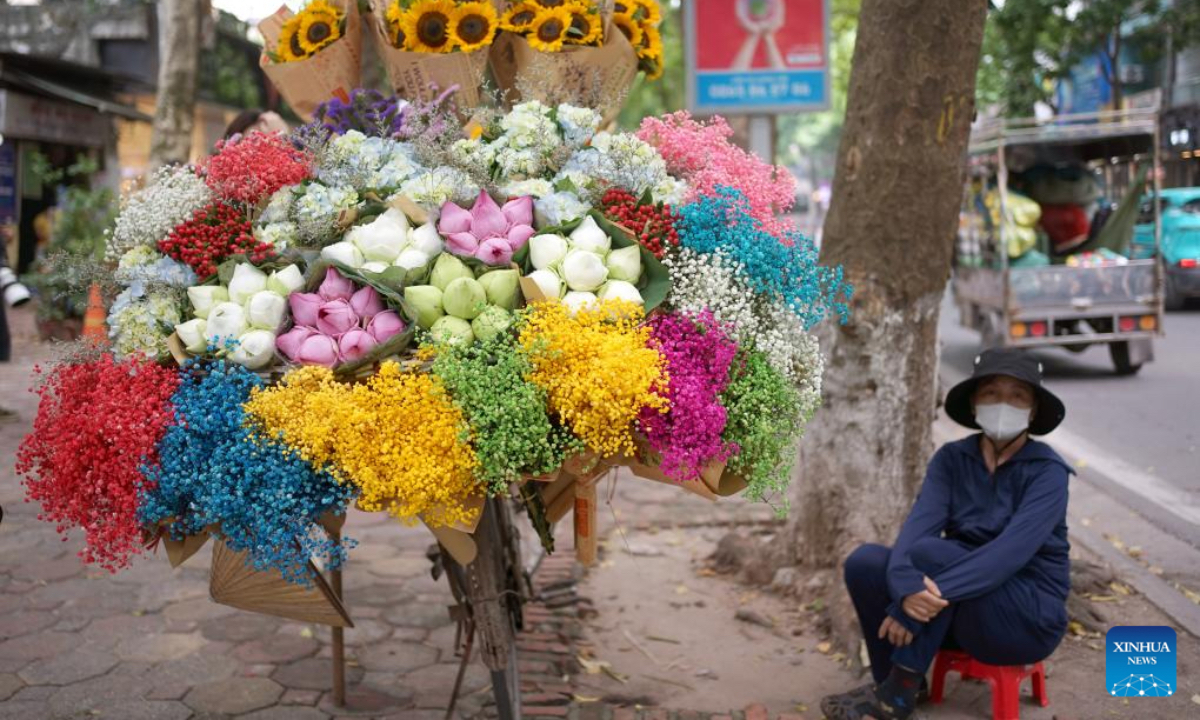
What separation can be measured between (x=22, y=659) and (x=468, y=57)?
9.00 ft

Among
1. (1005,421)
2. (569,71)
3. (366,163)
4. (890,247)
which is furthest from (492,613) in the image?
(890,247)

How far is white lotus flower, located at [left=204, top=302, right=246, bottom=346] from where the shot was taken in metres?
2.42

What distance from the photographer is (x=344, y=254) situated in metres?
2.53

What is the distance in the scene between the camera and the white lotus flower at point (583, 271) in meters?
2.42

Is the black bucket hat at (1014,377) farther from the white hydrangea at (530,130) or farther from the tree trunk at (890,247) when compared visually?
the white hydrangea at (530,130)

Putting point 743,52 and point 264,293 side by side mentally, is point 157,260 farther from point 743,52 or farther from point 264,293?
point 743,52

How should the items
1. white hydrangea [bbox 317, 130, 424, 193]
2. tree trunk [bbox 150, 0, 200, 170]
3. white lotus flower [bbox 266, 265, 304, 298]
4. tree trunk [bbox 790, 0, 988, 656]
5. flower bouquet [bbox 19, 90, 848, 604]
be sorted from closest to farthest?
flower bouquet [bbox 19, 90, 848, 604] → white lotus flower [bbox 266, 265, 304, 298] → white hydrangea [bbox 317, 130, 424, 193] → tree trunk [bbox 790, 0, 988, 656] → tree trunk [bbox 150, 0, 200, 170]

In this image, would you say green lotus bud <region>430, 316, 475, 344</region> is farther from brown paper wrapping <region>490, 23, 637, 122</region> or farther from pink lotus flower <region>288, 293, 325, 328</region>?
brown paper wrapping <region>490, 23, 637, 122</region>

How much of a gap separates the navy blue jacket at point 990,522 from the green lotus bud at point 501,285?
1.59 meters

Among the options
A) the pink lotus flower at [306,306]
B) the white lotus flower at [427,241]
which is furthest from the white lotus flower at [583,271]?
the pink lotus flower at [306,306]

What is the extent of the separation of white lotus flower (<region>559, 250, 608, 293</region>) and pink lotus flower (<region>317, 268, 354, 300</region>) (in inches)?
19.9

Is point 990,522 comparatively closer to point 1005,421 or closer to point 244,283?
point 1005,421

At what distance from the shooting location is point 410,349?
2.47 meters

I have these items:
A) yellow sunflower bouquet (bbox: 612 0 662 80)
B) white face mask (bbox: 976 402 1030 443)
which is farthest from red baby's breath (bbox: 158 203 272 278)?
white face mask (bbox: 976 402 1030 443)
